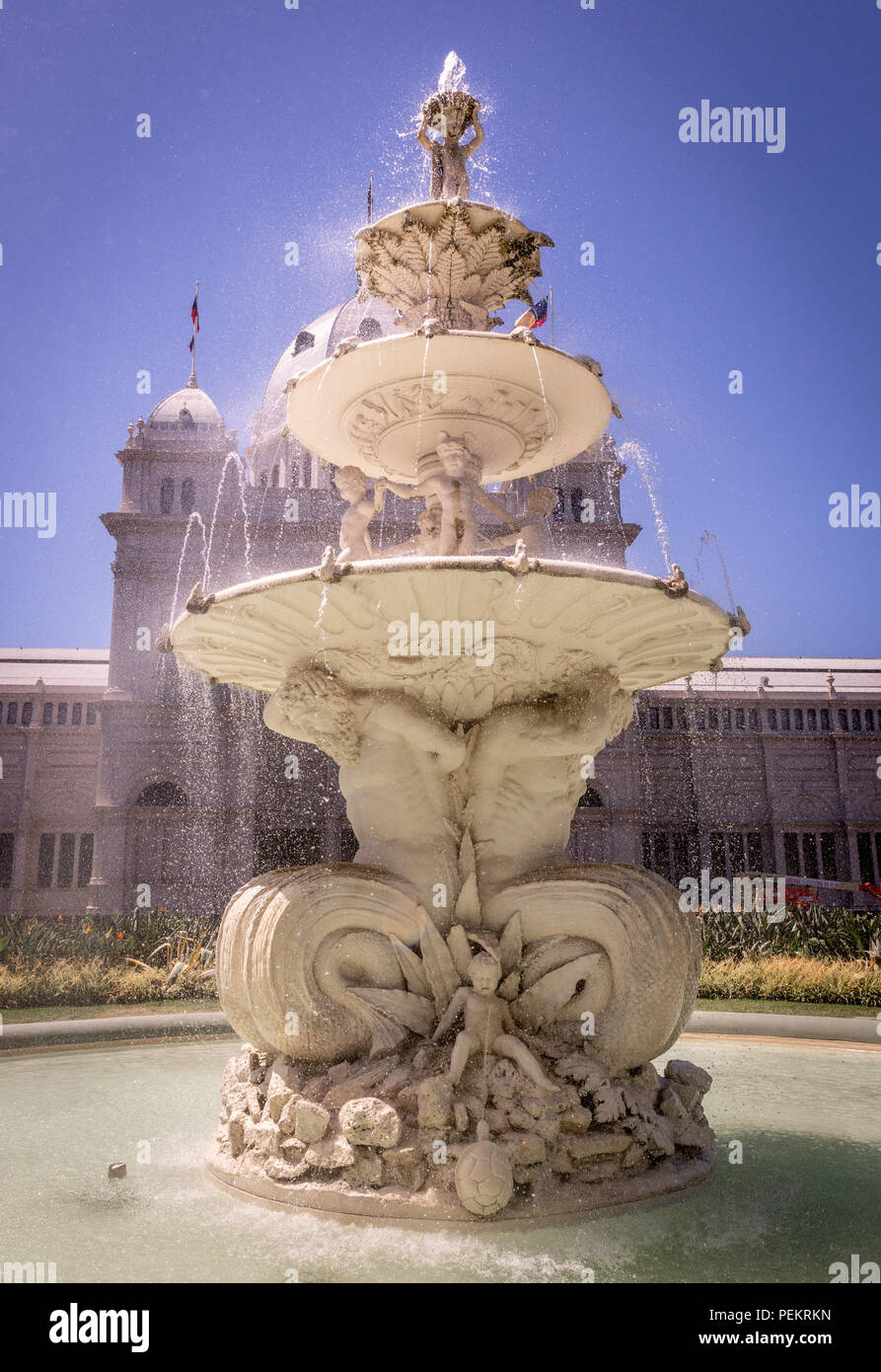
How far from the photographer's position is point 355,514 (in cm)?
495

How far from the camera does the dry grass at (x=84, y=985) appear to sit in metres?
9.80

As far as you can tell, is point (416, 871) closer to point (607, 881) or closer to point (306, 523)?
point (607, 881)

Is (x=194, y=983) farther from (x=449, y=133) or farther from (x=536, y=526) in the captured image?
(x=449, y=133)

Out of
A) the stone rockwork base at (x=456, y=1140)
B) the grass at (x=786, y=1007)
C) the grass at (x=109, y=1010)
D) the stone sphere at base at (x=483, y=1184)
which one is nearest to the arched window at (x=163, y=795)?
the grass at (x=109, y=1010)

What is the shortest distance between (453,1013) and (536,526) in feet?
8.77

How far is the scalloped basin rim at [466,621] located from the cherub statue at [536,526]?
968 millimetres

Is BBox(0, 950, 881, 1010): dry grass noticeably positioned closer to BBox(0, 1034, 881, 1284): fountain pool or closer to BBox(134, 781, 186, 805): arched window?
BBox(0, 1034, 881, 1284): fountain pool

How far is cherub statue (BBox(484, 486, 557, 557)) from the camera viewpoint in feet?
17.3

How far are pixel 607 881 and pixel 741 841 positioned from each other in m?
27.8

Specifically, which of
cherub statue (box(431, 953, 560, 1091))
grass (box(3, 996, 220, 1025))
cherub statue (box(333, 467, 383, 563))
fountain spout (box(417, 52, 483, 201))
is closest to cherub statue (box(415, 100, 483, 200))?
fountain spout (box(417, 52, 483, 201))

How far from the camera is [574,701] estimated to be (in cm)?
451

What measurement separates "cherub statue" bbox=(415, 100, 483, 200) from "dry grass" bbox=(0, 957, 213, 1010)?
8.24 metres

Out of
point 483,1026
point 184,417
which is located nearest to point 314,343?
point 184,417

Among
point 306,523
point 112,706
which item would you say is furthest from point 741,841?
point 112,706
